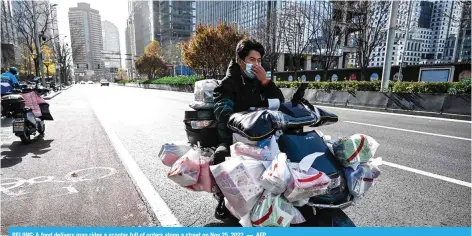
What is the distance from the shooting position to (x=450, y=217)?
271 centimetres

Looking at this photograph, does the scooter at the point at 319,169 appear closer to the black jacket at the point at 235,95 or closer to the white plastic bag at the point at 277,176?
the white plastic bag at the point at 277,176

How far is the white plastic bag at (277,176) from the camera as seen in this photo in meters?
1.60

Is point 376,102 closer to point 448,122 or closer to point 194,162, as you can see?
point 448,122

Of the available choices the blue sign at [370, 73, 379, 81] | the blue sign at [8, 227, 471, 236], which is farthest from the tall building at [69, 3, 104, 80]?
the blue sign at [8, 227, 471, 236]

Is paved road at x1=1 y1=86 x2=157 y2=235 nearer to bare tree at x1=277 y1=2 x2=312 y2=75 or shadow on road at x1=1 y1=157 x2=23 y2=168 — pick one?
shadow on road at x1=1 y1=157 x2=23 y2=168

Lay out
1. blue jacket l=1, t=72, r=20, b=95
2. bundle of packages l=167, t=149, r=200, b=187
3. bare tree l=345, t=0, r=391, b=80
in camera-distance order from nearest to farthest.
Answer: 1. bundle of packages l=167, t=149, r=200, b=187
2. blue jacket l=1, t=72, r=20, b=95
3. bare tree l=345, t=0, r=391, b=80

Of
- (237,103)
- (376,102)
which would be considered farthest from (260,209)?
(376,102)

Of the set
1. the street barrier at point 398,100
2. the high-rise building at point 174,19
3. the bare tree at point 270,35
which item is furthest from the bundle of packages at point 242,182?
the high-rise building at point 174,19

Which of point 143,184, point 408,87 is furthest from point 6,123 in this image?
point 408,87

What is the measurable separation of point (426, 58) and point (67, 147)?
95.3 m

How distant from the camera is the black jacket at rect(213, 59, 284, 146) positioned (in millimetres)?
2314

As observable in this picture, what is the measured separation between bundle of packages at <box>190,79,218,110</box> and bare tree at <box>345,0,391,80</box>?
20052 mm

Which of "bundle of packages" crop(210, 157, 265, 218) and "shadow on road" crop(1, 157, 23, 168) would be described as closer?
"bundle of packages" crop(210, 157, 265, 218)

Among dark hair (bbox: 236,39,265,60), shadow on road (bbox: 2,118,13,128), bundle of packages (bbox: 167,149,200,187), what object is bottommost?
shadow on road (bbox: 2,118,13,128)
